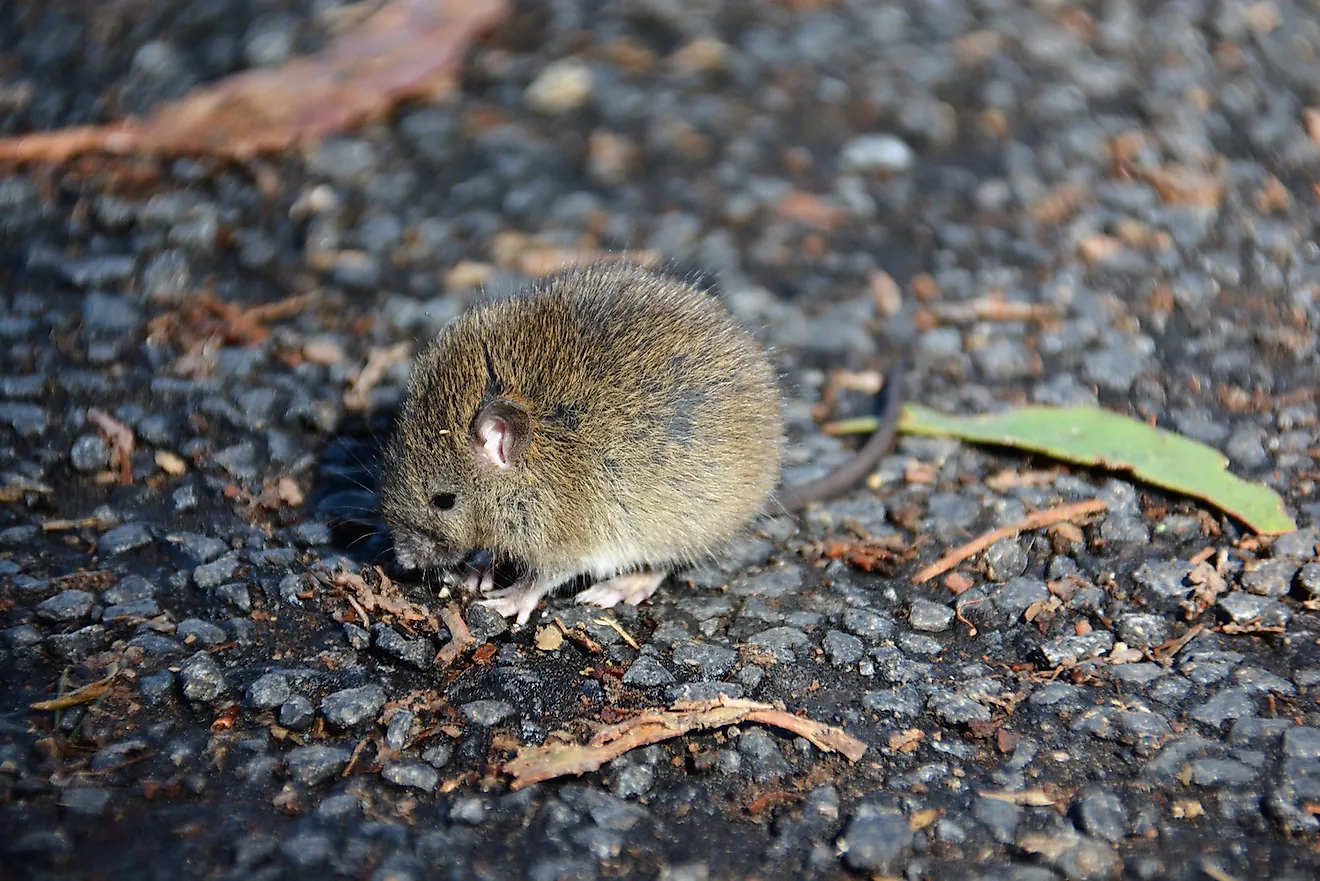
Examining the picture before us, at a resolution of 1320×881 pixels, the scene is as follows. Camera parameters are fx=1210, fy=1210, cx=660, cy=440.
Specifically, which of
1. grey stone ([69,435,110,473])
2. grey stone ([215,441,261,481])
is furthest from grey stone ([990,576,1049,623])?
grey stone ([69,435,110,473])

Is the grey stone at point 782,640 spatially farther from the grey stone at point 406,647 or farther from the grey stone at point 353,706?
the grey stone at point 353,706

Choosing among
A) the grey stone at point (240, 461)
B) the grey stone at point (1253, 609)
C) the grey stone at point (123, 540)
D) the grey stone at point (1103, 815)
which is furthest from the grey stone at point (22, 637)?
the grey stone at point (1253, 609)

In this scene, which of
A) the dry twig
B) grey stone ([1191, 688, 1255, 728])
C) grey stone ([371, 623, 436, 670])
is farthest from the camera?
the dry twig

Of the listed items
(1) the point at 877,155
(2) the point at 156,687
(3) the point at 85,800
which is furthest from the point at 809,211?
(3) the point at 85,800

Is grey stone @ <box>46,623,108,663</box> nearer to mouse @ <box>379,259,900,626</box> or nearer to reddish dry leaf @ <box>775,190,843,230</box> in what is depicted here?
mouse @ <box>379,259,900,626</box>

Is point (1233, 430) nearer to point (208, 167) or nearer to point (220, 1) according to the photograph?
Answer: point (208, 167)

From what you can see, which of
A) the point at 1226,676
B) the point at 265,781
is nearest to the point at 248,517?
the point at 265,781
